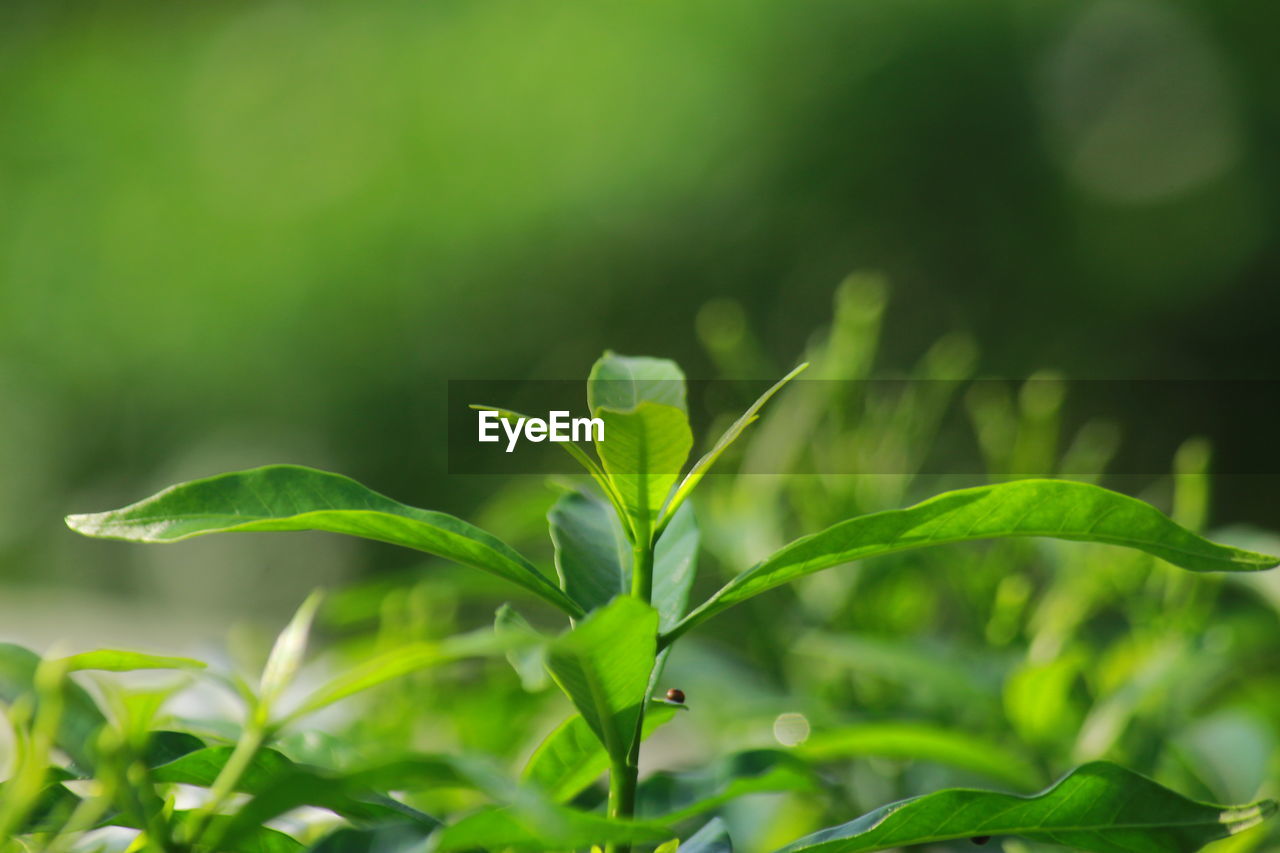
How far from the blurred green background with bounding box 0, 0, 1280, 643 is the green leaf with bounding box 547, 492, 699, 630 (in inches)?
77.2

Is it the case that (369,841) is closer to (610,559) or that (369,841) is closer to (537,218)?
(610,559)

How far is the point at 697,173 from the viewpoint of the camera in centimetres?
300

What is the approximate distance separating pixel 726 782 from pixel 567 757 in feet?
0.14

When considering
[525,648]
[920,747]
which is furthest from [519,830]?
[920,747]

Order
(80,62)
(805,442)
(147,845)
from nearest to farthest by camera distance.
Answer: (147,845) → (805,442) → (80,62)

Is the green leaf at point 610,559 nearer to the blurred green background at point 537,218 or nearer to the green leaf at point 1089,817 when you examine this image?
the green leaf at point 1089,817

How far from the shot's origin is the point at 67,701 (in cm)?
22

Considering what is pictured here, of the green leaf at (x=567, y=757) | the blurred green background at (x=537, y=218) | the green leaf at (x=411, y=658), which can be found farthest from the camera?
the blurred green background at (x=537, y=218)

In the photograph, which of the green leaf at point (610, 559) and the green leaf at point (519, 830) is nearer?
the green leaf at point (519, 830)

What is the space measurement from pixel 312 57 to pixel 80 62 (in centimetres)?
102

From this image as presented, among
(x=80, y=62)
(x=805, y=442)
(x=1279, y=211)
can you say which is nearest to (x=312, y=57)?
(x=80, y=62)

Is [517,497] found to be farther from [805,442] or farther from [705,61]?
[705,61]

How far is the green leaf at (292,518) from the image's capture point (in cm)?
25

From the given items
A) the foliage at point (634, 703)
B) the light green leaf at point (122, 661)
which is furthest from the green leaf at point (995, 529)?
the light green leaf at point (122, 661)
